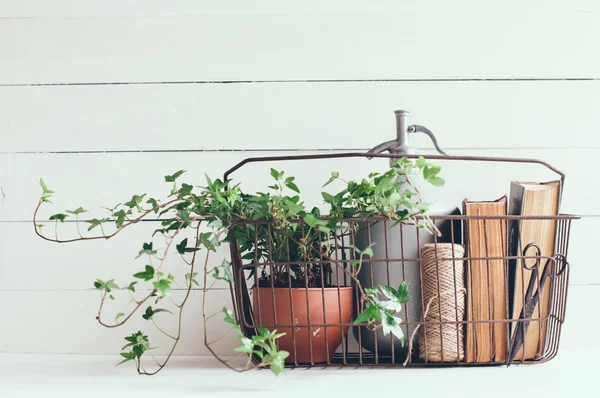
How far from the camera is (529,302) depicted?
91cm

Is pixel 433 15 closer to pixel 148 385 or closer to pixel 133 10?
pixel 133 10

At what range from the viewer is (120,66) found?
3.90 ft

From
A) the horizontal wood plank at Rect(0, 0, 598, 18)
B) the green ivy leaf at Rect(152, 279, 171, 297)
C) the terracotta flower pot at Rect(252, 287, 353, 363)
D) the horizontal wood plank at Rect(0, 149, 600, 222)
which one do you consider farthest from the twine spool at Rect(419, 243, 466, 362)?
the horizontal wood plank at Rect(0, 0, 598, 18)

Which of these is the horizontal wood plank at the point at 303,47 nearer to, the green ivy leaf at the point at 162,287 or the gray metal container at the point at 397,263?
the gray metal container at the point at 397,263

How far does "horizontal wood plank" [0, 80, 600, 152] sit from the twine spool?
305mm

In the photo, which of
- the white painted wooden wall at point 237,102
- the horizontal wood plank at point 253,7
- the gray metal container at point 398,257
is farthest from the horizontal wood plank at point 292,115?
the gray metal container at point 398,257

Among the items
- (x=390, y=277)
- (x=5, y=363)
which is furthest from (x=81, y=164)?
(x=390, y=277)

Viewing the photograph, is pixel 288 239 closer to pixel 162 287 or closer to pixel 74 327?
pixel 162 287

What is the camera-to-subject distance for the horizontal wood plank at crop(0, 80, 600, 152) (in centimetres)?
115

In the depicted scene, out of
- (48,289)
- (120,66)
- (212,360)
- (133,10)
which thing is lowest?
(212,360)

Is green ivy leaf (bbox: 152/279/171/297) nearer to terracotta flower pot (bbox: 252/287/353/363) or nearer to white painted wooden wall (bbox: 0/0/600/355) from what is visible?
terracotta flower pot (bbox: 252/287/353/363)

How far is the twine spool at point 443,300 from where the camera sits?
0.88m

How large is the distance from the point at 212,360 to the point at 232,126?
0.42 meters

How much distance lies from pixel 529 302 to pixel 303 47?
1.97 feet
